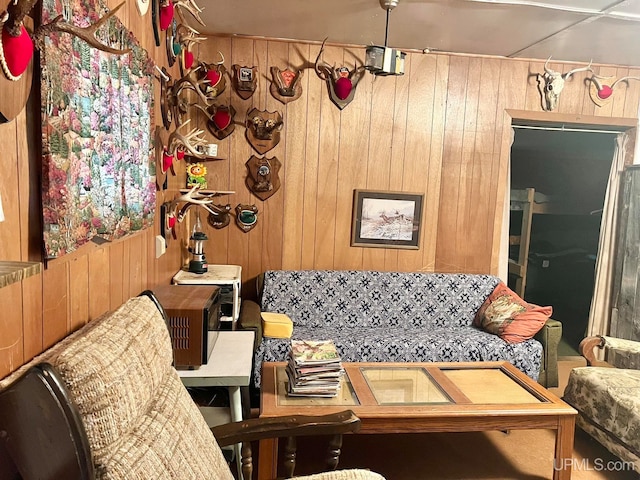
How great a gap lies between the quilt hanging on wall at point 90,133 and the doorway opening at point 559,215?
129 inches

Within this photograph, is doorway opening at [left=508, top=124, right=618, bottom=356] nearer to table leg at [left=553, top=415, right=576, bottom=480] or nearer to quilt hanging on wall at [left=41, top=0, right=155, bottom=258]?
table leg at [left=553, top=415, right=576, bottom=480]

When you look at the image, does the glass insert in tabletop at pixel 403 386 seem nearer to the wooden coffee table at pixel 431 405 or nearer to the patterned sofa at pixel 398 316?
the wooden coffee table at pixel 431 405

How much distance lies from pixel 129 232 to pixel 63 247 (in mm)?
610

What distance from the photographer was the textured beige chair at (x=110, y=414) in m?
0.89

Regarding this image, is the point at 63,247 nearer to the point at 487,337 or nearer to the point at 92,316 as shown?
the point at 92,316

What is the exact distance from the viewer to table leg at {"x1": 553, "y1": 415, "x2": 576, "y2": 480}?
229 cm

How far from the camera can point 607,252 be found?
4.23 m

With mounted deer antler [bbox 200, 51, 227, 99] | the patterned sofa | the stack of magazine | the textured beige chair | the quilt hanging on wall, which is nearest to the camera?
the textured beige chair

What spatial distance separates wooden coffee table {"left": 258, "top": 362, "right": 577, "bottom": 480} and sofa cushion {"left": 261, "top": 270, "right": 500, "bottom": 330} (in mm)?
1021

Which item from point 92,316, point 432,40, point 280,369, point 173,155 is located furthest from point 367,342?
point 432,40

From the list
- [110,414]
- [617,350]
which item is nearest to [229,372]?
[110,414]

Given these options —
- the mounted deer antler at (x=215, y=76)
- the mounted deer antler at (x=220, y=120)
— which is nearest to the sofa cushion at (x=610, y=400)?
the mounted deer antler at (x=220, y=120)

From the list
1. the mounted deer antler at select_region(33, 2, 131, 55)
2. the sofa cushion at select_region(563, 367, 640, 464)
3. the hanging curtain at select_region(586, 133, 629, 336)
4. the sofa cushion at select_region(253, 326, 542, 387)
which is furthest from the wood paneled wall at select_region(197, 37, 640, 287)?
the mounted deer antler at select_region(33, 2, 131, 55)

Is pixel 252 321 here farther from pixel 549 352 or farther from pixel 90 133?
pixel 549 352
